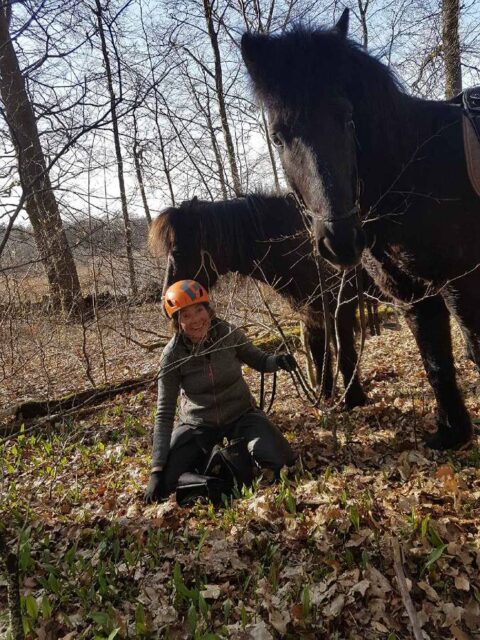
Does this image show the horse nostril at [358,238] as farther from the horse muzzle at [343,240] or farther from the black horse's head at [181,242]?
the black horse's head at [181,242]

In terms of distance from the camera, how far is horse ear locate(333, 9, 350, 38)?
2422 millimetres

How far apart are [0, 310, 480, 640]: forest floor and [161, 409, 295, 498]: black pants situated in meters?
0.19

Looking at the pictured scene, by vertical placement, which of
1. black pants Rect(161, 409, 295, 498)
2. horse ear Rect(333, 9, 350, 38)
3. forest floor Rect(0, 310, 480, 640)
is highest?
horse ear Rect(333, 9, 350, 38)

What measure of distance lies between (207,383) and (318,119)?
85.1 inches

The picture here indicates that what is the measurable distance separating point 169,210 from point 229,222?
67 cm

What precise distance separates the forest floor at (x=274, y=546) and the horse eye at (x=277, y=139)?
6.78 ft

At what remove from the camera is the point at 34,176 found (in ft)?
8.95

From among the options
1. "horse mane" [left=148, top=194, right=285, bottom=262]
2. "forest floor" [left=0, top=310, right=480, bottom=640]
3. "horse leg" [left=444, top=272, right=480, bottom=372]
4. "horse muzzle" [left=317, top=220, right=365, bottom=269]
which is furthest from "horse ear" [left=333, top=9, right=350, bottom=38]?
"forest floor" [left=0, top=310, right=480, bottom=640]

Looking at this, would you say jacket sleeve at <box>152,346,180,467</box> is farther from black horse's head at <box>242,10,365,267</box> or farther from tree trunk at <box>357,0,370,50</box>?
tree trunk at <box>357,0,370,50</box>

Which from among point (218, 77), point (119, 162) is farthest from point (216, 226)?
point (218, 77)

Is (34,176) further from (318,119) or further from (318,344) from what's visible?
(318,344)

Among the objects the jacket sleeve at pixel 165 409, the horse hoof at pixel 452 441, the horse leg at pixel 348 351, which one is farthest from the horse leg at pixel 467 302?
the jacket sleeve at pixel 165 409

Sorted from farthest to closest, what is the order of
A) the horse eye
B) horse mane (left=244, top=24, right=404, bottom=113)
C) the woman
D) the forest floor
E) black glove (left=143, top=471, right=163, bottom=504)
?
1. the woman
2. black glove (left=143, top=471, right=163, bottom=504)
3. the horse eye
4. horse mane (left=244, top=24, right=404, bottom=113)
5. the forest floor

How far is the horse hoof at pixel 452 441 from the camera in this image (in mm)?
3248
